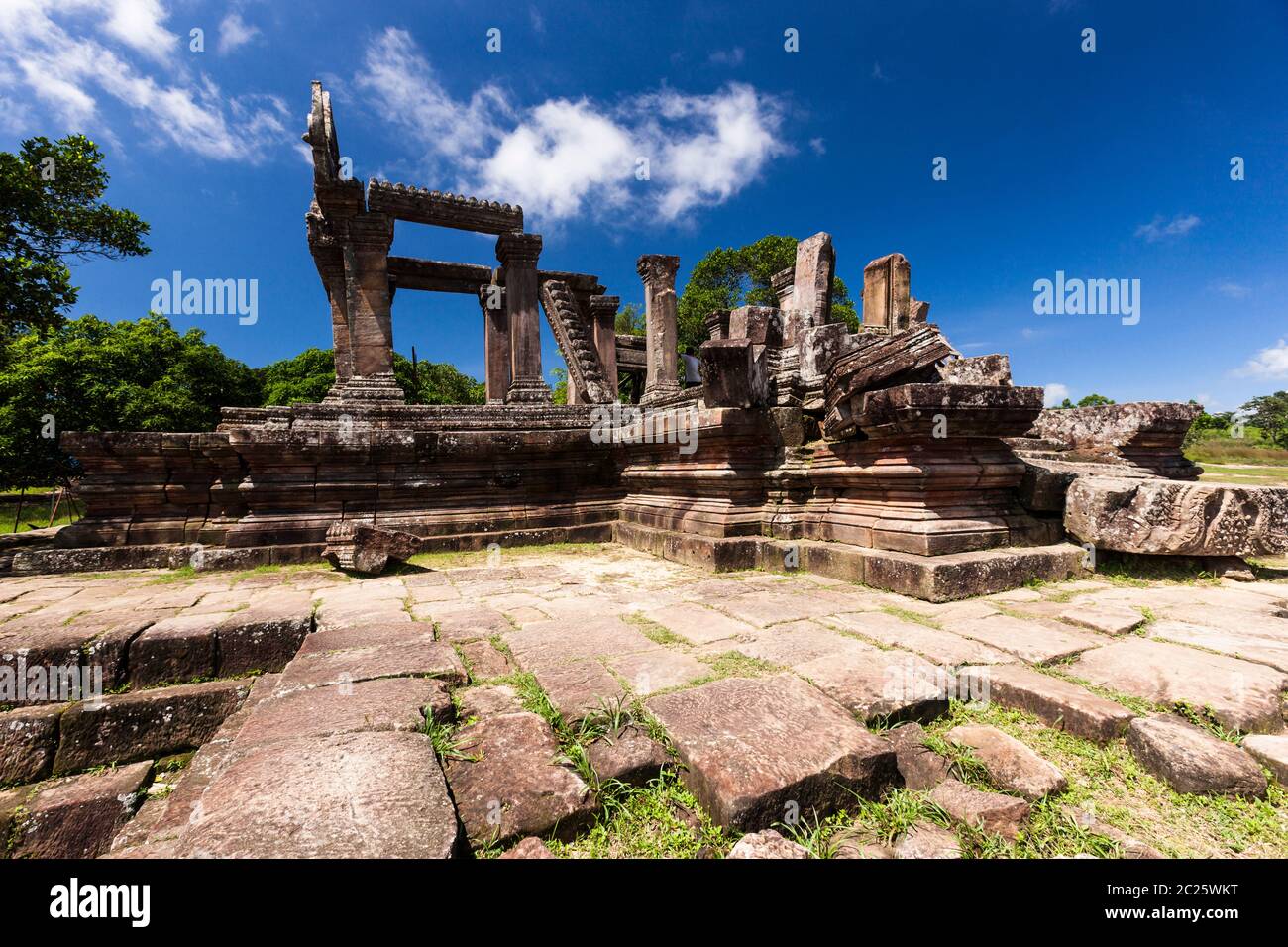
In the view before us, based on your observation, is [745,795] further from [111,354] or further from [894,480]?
[111,354]

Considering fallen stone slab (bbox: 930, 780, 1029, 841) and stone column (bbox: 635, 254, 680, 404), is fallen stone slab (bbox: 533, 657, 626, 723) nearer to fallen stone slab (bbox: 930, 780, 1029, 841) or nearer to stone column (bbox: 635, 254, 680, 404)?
fallen stone slab (bbox: 930, 780, 1029, 841)

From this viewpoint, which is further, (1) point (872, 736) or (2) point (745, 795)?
(1) point (872, 736)

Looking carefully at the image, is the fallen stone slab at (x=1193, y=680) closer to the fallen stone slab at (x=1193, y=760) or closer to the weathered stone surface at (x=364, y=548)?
the fallen stone slab at (x=1193, y=760)

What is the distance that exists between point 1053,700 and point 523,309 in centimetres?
802

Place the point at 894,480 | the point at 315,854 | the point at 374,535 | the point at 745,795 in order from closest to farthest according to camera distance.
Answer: the point at 315,854 < the point at 745,795 < the point at 894,480 < the point at 374,535

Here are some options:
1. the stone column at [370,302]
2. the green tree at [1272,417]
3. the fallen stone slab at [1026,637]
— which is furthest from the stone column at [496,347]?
the green tree at [1272,417]

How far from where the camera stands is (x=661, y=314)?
482 inches

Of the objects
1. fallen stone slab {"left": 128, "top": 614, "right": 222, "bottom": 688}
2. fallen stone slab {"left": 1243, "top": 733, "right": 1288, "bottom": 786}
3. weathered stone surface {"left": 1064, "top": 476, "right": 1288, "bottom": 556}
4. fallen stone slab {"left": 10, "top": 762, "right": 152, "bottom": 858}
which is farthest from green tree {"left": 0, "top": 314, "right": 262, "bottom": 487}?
weathered stone surface {"left": 1064, "top": 476, "right": 1288, "bottom": 556}

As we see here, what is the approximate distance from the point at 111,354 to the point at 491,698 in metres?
22.1

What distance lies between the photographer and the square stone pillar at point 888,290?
30.8 ft

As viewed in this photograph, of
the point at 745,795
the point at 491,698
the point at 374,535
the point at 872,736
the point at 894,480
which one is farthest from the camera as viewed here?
the point at 374,535
